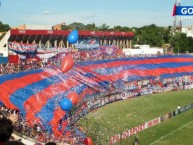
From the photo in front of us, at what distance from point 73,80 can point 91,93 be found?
9.01 feet

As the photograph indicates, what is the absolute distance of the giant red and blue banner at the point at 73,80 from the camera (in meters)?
29.9

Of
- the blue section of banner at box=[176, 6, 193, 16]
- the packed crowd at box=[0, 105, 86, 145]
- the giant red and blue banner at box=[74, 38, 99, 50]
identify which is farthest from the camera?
the giant red and blue banner at box=[74, 38, 99, 50]

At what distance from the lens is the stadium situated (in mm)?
27078

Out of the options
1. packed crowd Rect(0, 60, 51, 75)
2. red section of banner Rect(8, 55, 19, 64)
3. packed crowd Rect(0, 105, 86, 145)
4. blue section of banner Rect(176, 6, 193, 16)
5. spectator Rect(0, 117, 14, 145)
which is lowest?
packed crowd Rect(0, 105, 86, 145)

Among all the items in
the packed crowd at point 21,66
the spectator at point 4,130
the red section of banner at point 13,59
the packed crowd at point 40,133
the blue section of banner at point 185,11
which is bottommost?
the packed crowd at point 40,133

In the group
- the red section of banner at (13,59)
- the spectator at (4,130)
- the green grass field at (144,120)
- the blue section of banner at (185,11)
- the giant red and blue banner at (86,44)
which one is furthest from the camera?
the giant red and blue banner at (86,44)

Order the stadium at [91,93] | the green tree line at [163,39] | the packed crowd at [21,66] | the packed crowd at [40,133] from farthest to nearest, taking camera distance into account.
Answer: the green tree line at [163,39] < the packed crowd at [21,66] < the stadium at [91,93] < the packed crowd at [40,133]

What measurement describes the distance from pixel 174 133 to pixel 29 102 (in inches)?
448

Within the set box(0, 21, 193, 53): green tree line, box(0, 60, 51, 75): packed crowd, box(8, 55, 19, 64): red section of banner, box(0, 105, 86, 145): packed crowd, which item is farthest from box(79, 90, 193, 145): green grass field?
box(0, 21, 193, 53): green tree line

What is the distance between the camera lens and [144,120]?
35.2m

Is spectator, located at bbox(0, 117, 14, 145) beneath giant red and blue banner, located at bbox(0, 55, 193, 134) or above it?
above

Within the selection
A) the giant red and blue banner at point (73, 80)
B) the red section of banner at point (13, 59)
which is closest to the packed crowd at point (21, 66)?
the red section of banner at point (13, 59)

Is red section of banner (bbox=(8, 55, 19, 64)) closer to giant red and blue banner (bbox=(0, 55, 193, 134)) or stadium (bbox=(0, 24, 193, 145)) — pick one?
stadium (bbox=(0, 24, 193, 145))

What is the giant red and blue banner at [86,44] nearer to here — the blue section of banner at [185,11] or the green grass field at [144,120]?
the green grass field at [144,120]
